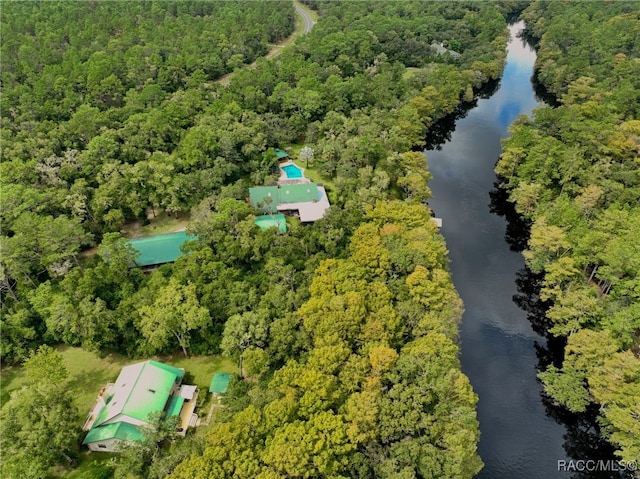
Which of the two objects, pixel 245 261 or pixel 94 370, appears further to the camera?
pixel 245 261

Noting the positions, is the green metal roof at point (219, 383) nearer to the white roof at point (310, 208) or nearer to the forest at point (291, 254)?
the forest at point (291, 254)

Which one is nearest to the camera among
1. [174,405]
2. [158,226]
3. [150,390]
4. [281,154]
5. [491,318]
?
[150,390]

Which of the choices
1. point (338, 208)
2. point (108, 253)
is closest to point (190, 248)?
point (108, 253)

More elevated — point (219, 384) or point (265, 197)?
point (265, 197)

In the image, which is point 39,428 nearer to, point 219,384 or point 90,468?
point 90,468

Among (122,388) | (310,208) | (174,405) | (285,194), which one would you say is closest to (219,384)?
(174,405)

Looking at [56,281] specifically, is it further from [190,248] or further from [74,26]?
[74,26]

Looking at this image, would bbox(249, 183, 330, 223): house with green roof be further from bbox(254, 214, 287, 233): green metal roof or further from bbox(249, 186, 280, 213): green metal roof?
bbox(254, 214, 287, 233): green metal roof
